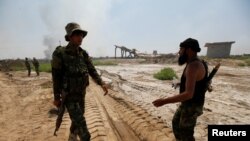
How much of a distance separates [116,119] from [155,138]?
5.09ft

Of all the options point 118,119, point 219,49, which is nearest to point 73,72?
point 118,119

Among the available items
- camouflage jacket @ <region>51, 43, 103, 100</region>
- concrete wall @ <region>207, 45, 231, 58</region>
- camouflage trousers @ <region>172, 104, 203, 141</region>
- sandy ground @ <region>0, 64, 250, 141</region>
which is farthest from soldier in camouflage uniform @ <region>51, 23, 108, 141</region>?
concrete wall @ <region>207, 45, 231, 58</region>

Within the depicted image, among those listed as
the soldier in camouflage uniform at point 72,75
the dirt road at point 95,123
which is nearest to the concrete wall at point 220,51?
the dirt road at point 95,123

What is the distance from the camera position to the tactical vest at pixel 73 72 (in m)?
3.14

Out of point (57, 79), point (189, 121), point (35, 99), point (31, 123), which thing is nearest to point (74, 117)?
point (57, 79)

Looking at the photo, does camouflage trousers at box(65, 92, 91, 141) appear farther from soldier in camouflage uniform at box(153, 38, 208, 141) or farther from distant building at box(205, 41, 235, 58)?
distant building at box(205, 41, 235, 58)

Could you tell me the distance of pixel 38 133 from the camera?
15.6ft

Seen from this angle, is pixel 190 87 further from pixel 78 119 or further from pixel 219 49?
pixel 219 49

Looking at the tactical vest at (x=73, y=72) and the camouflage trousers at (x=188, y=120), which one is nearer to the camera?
the camouflage trousers at (x=188, y=120)

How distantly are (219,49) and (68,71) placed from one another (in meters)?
35.8

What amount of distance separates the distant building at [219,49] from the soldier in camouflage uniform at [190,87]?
34795 mm

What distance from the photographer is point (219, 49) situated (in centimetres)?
3481

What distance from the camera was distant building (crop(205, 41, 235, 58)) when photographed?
3428 centimetres

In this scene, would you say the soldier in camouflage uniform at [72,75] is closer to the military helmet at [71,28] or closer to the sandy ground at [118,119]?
the military helmet at [71,28]
